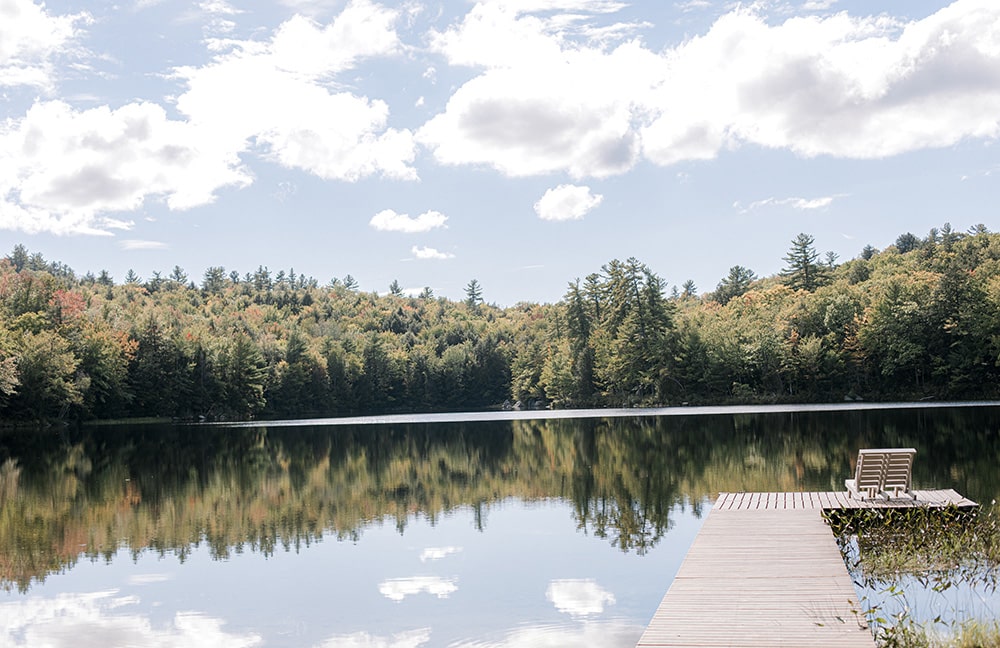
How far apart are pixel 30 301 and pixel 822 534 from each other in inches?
3539

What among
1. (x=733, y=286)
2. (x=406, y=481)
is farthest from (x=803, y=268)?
(x=406, y=481)

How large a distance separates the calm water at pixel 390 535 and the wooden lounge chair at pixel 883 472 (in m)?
3.17

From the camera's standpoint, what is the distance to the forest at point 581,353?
74.6 meters

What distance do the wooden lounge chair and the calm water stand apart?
317 centimetres

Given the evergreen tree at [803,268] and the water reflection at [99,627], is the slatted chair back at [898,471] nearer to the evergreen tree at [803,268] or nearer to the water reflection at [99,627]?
the water reflection at [99,627]

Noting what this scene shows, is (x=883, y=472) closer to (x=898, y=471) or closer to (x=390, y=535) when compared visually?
(x=898, y=471)

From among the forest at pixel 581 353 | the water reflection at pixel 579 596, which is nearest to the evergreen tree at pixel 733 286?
the forest at pixel 581 353

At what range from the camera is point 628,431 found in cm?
4744

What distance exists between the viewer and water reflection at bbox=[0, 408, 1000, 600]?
18250 millimetres

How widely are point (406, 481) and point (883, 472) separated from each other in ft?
50.7

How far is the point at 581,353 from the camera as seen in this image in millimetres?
96500

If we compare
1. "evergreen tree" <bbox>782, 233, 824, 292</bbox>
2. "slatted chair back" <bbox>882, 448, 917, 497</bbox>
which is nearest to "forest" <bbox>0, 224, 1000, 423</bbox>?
"evergreen tree" <bbox>782, 233, 824, 292</bbox>

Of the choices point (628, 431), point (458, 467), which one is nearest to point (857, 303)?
point (628, 431)

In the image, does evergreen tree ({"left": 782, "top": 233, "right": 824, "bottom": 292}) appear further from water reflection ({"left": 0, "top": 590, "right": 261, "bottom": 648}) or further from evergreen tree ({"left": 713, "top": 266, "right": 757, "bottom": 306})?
water reflection ({"left": 0, "top": 590, "right": 261, "bottom": 648})
